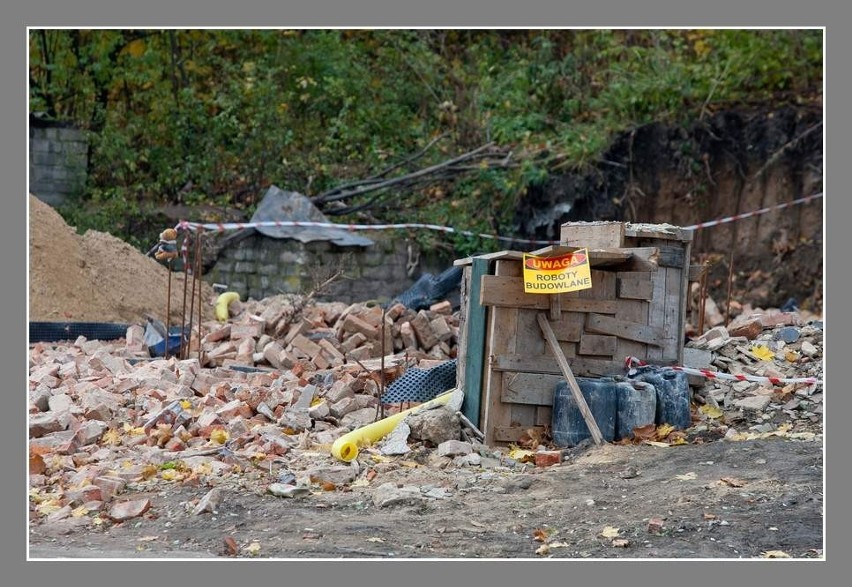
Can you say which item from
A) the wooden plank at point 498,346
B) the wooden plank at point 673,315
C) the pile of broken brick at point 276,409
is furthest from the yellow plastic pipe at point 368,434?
the wooden plank at point 673,315

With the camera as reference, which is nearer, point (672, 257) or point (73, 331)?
point (672, 257)

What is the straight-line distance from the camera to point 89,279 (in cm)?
1605

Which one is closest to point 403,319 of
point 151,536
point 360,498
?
point 360,498

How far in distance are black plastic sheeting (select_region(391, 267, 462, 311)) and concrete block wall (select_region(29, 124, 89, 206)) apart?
31.7ft

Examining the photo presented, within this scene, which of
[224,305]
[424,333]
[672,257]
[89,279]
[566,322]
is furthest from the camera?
[89,279]

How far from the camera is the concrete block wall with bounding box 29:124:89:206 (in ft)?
70.0

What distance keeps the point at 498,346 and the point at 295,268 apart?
9.81m

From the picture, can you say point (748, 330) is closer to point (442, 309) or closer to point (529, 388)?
point (529, 388)

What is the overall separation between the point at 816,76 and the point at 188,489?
15.1m

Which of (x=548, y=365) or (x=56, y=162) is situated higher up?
(x=56, y=162)

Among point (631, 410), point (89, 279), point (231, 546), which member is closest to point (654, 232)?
point (631, 410)

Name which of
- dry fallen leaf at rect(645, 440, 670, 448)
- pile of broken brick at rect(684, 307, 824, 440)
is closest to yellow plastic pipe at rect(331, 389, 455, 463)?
dry fallen leaf at rect(645, 440, 670, 448)

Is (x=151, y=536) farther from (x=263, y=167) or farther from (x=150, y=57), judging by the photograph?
(x=150, y=57)

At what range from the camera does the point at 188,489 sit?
7.74 m
